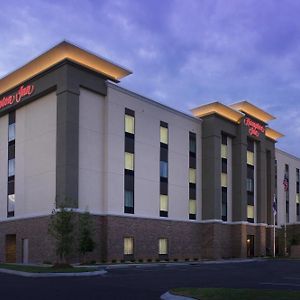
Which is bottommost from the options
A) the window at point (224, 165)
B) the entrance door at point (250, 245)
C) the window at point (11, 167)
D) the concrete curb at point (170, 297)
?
the entrance door at point (250, 245)

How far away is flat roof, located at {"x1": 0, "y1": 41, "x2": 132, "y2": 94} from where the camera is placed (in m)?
42.4

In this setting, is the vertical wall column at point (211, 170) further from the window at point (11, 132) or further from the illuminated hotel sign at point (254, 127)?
the window at point (11, 132)

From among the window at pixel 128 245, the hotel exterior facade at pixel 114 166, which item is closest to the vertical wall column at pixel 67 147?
the hotel exterior facade at pixel 114 166

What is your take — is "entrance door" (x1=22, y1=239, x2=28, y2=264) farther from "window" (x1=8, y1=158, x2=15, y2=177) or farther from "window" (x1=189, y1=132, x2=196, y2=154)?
"window" (x1=189, y1=132, x2=196, y2=154)

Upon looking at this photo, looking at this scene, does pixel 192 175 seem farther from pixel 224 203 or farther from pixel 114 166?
pixel 114 166

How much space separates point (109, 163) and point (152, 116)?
771cm

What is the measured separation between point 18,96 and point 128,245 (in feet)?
54.7

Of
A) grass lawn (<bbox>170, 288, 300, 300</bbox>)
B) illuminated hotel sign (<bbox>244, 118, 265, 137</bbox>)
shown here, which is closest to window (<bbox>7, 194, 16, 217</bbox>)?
illuminated hotel sign (<bbox>244, 118, 265, 137</bbox>)

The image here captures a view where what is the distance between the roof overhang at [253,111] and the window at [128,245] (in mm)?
23170

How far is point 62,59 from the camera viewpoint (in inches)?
1674

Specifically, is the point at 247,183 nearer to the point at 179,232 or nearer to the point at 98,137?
the point at 179,232

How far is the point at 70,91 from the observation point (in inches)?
1652

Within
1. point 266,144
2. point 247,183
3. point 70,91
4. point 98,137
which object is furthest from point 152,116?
point 266,144

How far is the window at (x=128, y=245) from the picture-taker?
149ft
